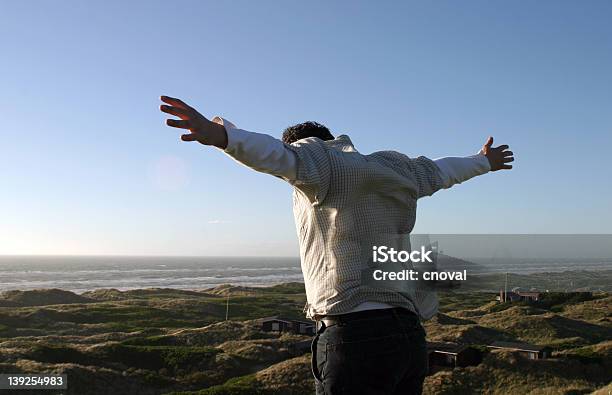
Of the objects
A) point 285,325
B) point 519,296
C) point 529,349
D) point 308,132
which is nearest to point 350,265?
point 308,132

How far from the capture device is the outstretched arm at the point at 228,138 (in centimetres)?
241

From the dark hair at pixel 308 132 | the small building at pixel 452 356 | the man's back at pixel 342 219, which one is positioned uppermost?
the dark hair at pixel 308 132

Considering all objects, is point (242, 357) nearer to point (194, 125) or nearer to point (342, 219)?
point (342, 219)

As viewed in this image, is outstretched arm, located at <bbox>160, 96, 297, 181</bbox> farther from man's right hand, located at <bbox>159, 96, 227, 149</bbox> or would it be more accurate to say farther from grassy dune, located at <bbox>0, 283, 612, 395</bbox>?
grassy dune, located at <bbox>0, 283, 612, 395</bbox>

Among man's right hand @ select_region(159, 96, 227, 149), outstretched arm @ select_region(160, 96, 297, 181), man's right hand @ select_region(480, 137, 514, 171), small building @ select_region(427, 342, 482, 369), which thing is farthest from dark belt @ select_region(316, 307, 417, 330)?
small building @ select_region(427, 342, 482, 369)

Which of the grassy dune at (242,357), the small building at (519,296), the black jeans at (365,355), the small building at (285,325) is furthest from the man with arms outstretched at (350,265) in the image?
the small building at (519,296)

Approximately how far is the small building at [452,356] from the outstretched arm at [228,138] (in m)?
24.5

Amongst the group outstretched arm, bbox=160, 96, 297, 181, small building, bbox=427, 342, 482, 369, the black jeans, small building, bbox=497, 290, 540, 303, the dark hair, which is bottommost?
small building, bbox=497, 290, 540, 303

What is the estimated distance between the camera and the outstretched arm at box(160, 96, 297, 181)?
241cm

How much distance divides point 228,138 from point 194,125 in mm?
159

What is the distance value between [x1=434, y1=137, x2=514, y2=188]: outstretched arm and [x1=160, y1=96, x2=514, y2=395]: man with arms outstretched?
63cm

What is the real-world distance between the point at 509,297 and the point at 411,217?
2361 inches

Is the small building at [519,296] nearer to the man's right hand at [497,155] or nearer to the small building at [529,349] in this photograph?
the small building at [529,349]

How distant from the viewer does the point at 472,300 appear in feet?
225
